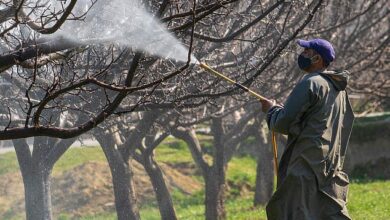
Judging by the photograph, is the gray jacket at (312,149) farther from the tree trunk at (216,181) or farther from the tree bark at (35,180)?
the tree trunk at (216,181)

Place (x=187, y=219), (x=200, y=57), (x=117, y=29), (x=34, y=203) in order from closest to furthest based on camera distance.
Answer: (x=117, y=29)
(x=200, y=57)
(x=34, y=203)
(x=187, y=219)

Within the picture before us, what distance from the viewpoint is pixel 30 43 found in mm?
7227

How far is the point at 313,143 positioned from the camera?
667 cm

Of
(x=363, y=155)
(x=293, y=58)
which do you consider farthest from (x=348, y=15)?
(x=363, y=155)

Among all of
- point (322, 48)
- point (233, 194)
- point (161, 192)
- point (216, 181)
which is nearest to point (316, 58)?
point (322, 48)

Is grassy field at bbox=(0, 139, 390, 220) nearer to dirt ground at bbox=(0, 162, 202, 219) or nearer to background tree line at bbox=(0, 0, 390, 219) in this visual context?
dirt ground at bbox=(0, 162, 202, 219)

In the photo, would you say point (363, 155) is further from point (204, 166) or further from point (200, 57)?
point (200, 57)

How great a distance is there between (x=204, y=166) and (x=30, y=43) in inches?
422

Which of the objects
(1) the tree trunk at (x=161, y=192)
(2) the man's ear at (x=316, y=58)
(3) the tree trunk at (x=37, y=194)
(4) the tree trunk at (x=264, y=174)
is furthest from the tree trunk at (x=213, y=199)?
(2) the man's ear at (x=316, y=58)

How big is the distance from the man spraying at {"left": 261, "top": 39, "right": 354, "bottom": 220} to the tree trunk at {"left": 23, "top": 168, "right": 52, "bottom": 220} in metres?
7.38

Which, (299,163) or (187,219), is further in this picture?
(187,219)

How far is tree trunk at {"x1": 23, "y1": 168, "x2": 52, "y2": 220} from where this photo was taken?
13.7 m

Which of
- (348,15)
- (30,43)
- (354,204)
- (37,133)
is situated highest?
(348,15)

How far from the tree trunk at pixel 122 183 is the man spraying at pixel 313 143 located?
7547 mm
